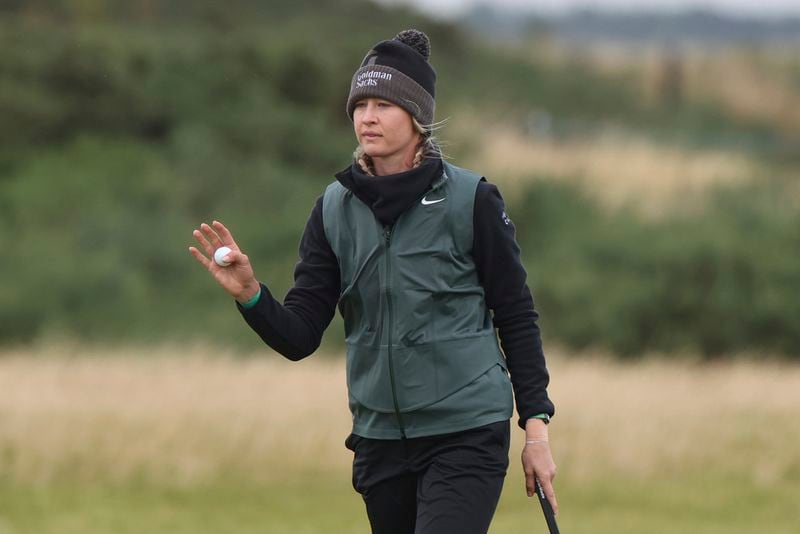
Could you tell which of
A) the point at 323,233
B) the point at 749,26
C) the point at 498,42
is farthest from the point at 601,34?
the point at 323,233

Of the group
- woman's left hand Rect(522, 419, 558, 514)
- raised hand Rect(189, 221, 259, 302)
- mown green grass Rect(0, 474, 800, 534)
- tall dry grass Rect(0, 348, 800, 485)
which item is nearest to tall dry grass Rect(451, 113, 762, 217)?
tall dry grass Rect(0, 348, 800, 485)

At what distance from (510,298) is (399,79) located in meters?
0.68

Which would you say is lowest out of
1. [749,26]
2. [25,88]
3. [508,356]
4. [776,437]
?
[508,356]

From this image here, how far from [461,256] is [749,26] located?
146 meters

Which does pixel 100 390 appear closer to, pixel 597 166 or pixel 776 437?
pixel 776 437

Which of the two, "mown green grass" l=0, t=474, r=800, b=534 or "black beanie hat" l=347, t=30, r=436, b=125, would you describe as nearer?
"black beanie hat" l=347, t=30, r=436, b=125

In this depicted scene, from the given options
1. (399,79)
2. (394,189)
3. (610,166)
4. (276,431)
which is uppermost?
(610,166)

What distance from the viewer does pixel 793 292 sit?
100 ft

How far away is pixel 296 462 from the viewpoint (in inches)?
580

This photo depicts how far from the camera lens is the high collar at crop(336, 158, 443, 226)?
4141 millimetres

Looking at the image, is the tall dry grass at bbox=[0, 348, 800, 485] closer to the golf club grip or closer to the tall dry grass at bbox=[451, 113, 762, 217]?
the golf club grip

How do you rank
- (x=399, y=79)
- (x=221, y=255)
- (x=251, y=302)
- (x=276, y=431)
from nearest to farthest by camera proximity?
(x=221, y=255) < (x=251, y=302) < (x=399, y=79) < (x=276, y=431)

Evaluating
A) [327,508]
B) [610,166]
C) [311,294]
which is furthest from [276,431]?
[610,166]

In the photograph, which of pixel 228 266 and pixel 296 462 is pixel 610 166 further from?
pixel 228 266
